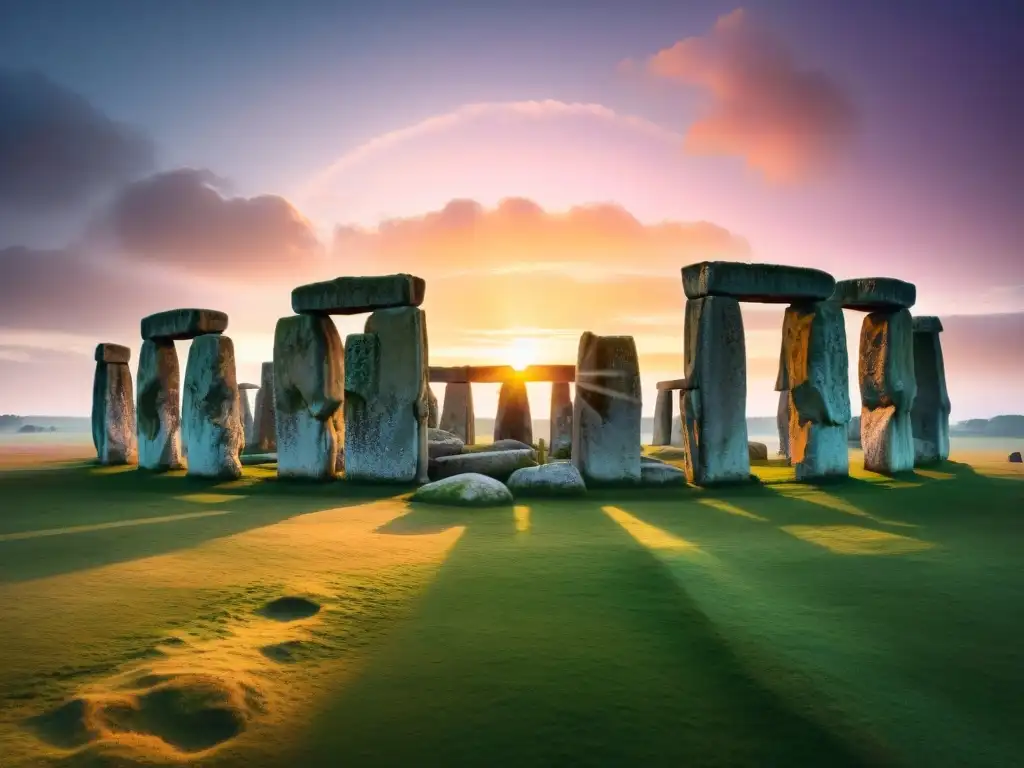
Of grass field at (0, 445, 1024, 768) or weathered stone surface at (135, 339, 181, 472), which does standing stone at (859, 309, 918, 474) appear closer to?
grass field at (0, 445, 1024, 768)

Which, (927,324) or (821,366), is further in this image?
(927,324)

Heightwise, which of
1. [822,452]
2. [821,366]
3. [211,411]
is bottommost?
[822,452]

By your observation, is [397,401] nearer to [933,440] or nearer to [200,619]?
[200,619]

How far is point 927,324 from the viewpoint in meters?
11.5

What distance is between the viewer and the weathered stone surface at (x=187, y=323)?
10.1 meters

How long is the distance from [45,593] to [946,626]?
4376mm

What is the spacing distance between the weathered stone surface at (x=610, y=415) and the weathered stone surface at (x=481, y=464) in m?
1.35

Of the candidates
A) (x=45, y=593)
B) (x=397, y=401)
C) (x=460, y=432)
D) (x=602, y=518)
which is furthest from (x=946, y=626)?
(x=460, y=432)

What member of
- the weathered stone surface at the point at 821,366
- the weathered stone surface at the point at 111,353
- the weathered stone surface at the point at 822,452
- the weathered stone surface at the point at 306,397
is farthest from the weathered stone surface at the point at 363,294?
the weathered stone surface at the point at 111,353

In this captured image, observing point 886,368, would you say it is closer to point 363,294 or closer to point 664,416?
point 363,294

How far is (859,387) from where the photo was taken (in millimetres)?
9961

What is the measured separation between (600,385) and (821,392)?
116 inches

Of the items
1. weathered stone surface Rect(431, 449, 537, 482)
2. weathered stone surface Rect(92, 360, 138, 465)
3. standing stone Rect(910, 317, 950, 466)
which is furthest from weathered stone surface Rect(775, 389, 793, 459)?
weathered stone surface Rect(92, 360, 138, 465)

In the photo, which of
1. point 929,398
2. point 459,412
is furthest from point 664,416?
point 929,398
